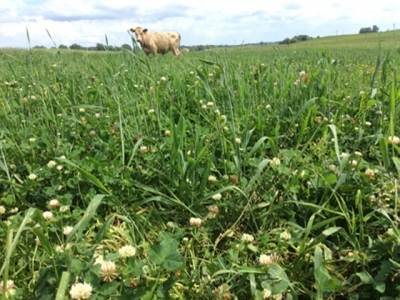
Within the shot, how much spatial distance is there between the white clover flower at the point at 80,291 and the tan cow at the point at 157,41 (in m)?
14.8

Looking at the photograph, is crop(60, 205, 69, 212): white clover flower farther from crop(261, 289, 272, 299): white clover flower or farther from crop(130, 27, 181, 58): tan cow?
crop(130, 27, 181, 58): tan cow

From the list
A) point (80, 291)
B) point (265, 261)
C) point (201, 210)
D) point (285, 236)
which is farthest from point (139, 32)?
point (80, 291)

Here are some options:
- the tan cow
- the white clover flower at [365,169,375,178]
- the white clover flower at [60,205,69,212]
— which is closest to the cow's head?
the tan cow

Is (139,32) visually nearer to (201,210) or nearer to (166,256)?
(201,210)

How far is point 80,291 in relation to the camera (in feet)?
3.06

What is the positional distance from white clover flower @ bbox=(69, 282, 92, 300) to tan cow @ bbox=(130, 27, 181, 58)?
48.6 ft

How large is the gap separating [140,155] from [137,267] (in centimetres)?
92

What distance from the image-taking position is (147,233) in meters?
1.46

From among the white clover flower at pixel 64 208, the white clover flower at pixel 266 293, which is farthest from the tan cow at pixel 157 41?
the white clover flower at pixel 266 293

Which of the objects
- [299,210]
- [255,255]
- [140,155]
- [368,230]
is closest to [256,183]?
[299,210]

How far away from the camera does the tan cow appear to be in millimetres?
15664

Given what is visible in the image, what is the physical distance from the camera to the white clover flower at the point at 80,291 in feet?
3.03

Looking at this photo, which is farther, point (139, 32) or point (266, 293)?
point (139, 32)

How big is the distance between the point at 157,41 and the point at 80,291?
17551 millimetres
